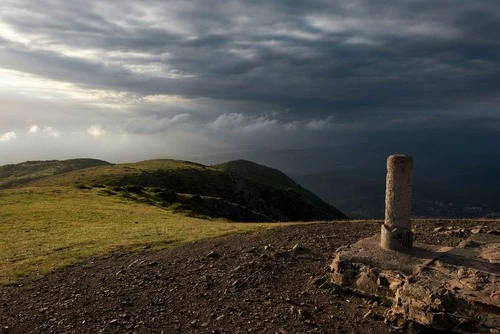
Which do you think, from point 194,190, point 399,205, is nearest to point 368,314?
point 399,205

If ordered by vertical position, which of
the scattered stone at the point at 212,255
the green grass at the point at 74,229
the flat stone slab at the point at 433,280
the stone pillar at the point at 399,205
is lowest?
→ the green grass at the point at 74,229

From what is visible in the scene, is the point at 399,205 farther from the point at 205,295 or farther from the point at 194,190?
the point at 194,190

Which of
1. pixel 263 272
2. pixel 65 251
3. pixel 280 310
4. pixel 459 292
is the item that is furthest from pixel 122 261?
pixel 459 292

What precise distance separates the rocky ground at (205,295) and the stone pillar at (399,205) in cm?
295

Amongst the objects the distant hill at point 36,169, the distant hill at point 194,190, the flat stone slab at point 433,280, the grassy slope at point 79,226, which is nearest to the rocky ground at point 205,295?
the flat stone slab at point 433,280

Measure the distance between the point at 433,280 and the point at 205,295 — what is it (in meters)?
7.97

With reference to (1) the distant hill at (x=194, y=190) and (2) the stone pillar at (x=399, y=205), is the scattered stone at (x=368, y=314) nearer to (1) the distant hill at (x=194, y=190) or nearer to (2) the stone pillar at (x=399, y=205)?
(2) the stone pillar at (x=399, y=205)

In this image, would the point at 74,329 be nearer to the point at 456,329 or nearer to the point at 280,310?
the point at 280,310

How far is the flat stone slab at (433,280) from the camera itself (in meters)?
12.4

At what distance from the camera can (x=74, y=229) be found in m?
34.2

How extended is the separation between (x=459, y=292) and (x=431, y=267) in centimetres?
211

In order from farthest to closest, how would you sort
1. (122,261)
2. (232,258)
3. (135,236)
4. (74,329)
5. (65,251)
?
1. (135,236)
2. (65,251)
3. (122,261)
4. (232,258)
5. (74,329)

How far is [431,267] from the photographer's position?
587 inches

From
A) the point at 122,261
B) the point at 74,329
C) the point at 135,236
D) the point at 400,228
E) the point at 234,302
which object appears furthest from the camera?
the point at 135,236
